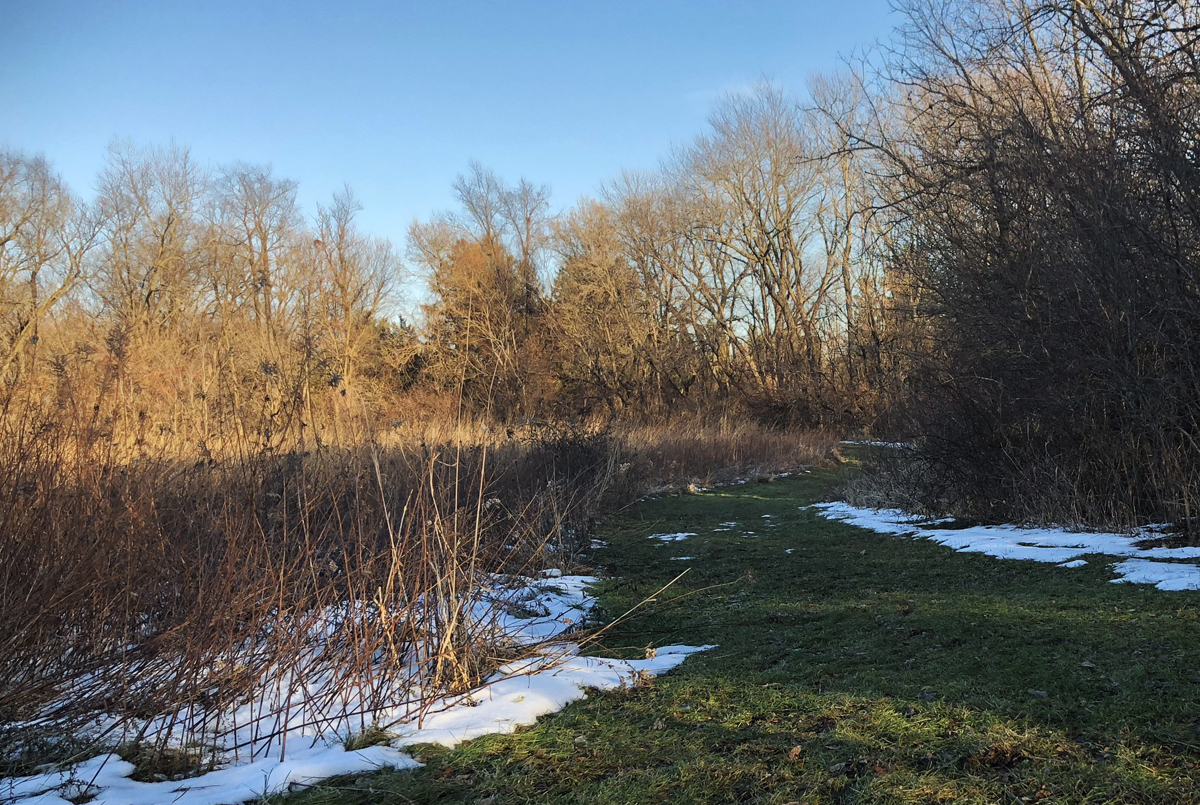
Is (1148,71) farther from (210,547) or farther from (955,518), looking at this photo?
(210,547)

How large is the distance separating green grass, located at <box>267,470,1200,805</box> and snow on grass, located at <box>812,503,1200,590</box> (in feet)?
0.72

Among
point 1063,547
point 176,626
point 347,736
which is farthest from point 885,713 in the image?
point 1063,547

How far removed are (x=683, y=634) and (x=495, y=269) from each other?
79.6 feet

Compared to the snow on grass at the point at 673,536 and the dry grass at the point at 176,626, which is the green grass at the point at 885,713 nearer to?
the dry grass at the point at 176,626

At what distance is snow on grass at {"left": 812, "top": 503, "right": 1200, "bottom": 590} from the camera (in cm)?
426

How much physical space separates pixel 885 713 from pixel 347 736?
188 centimetres

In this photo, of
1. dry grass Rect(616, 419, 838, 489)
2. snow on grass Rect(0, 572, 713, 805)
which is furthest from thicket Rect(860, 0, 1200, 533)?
dry grass Rect(616, 419, 838, 489)

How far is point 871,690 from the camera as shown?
9.40ft

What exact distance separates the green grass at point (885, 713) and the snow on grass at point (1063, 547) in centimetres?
22

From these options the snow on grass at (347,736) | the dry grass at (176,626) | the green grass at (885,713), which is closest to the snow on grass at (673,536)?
the green grass at (885,713)

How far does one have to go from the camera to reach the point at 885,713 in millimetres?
2604

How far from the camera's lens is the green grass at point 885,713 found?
2.10m

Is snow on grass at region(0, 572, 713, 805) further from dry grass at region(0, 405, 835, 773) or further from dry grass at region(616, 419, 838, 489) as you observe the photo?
dry grass at region(616, 419, 838, 489)

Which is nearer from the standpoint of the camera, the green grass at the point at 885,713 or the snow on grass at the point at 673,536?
the green grass at the point at 885,713
